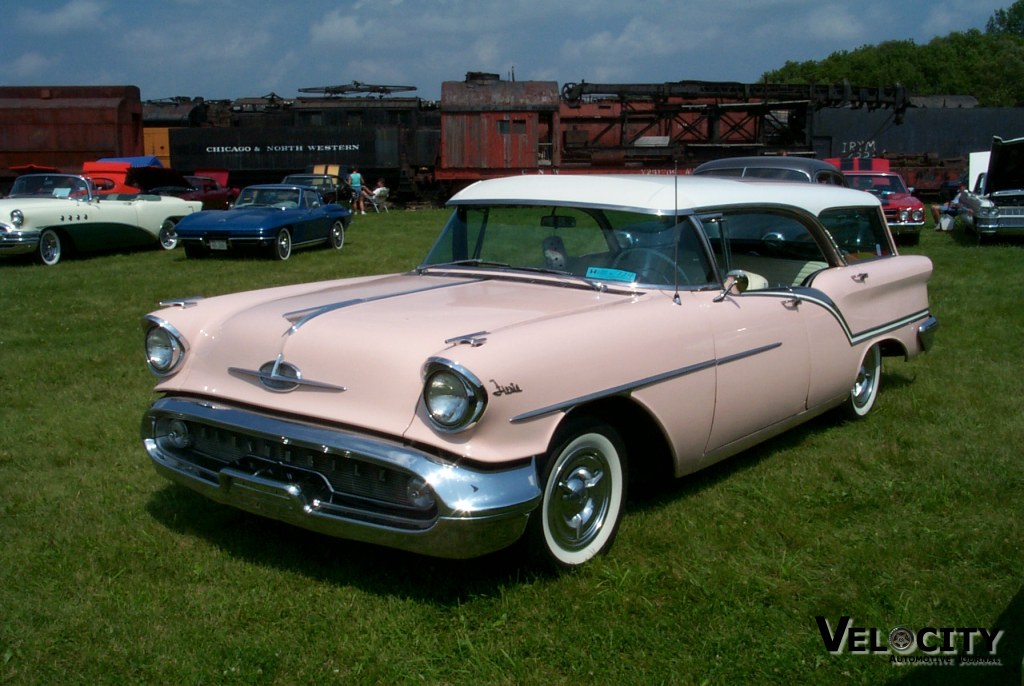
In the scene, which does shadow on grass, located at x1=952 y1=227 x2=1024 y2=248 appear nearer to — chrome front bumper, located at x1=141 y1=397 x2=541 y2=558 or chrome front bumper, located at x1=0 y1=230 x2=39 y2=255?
chrome front bumper, located at x1=141 y1=397 x2=541 y2=558

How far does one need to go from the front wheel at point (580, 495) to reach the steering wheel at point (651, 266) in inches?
32.7

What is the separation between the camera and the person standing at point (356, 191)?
24.5m

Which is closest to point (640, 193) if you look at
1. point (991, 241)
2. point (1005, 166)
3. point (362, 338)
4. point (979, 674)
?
point (362, 338)

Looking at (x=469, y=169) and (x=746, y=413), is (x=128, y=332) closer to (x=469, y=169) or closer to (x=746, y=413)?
(x=746, y=413)

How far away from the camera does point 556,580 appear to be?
11.2 feet

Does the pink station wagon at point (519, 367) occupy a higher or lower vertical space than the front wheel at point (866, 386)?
higher

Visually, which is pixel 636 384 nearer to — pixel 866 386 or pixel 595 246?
pixel 595 246

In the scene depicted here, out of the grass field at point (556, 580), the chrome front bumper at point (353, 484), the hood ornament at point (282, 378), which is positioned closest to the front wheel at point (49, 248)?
the grass field at point (556, 580)

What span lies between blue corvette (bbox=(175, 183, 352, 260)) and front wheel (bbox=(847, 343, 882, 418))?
10.2 m

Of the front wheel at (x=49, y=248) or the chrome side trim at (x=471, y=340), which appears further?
the front wheel at (x=49, y=248)

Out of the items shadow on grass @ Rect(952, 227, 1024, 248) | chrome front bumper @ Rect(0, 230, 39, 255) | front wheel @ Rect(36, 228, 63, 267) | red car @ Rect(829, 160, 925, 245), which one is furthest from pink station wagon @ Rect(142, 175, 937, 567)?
shadow on grass @ Rect(952, 227, 1024, 248)

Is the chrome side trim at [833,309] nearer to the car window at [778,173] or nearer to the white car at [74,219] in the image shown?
the car window at [778,173]

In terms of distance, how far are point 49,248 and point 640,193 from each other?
39.4ft

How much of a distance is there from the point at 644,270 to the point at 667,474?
90 centimetres
